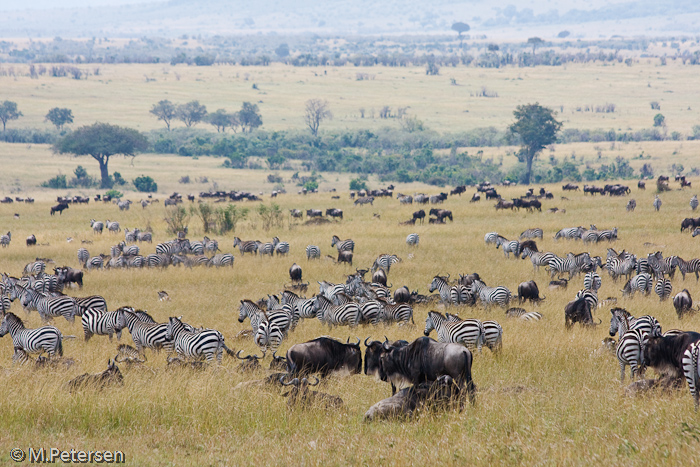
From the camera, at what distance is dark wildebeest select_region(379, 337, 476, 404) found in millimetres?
9398

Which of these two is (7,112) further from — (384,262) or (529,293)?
(529,293)

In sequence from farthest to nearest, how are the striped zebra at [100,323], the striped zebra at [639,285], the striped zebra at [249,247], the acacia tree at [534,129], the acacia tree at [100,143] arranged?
the acacia tree at [534,129], the acacia tree at [100,143], the striped zebra at [249,247], the striped zebra at [639,285], the striped zebra at [100,323]

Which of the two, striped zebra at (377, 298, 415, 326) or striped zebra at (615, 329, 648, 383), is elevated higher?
striped zebra at (615, 329, 648, 383)

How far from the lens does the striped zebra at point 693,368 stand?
8086 millimetres

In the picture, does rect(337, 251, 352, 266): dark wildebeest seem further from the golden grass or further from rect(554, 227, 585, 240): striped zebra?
rect(554, 227, 585, 240): striped zebra

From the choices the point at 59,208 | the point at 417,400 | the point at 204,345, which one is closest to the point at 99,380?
the point at 204,345

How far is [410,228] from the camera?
36500 millimetres

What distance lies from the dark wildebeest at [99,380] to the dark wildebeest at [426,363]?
4355 millimetres

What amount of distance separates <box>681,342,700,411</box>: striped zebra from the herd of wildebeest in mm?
13

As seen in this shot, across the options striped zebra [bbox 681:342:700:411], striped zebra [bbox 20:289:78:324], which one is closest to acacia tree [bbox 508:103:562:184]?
striped zebra [bbox 20:289:78:324]

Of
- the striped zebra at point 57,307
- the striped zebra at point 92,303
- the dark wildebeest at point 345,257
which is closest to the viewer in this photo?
the striped zebra at point 92,303

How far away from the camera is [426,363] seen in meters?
9.80

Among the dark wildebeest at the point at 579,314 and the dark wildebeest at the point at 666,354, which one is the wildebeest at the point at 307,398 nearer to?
the dark wildebeest at the point at 666,354

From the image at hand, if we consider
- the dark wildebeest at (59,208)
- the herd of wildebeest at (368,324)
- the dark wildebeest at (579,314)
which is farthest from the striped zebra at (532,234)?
the dark wildebeest at (59,208)
